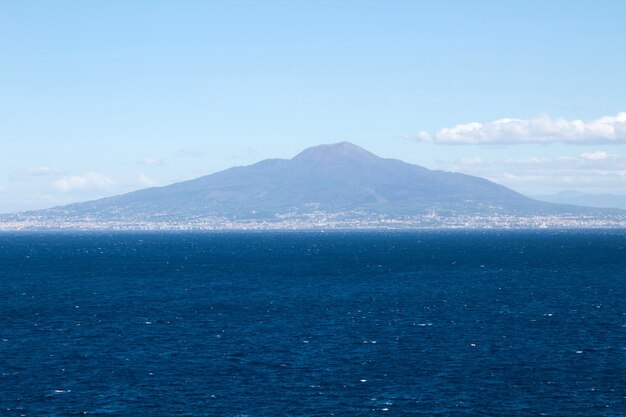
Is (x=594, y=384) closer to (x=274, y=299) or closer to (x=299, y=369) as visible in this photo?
(x=299, y=369)

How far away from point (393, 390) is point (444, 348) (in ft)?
68.2

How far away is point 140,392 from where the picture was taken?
2945 inches

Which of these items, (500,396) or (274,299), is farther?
(274,299)

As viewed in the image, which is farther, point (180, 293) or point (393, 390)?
point (180, 293)

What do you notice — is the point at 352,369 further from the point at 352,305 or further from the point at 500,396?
the point at 352,305

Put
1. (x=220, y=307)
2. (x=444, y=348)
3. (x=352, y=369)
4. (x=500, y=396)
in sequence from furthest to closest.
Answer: (x=220, y=307), (x=444, y=348), (x=352, y=369), (x=500, y=396)

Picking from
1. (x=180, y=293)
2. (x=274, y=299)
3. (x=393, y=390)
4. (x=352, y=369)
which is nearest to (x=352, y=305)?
(x=274, y=299)

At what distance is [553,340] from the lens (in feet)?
327

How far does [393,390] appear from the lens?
75625 millimetres

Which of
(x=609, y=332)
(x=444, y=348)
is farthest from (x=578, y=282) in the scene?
(x=444, y=348)

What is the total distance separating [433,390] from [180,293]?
8750cm

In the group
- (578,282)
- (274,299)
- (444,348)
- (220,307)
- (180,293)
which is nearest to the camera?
(444,348)

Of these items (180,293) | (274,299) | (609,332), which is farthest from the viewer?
(180,293)

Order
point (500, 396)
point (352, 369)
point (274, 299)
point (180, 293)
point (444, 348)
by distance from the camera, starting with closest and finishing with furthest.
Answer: point (500, 396)
point (352, 369)
point (444, 348)
point (274, 299)
point (180, 293)
